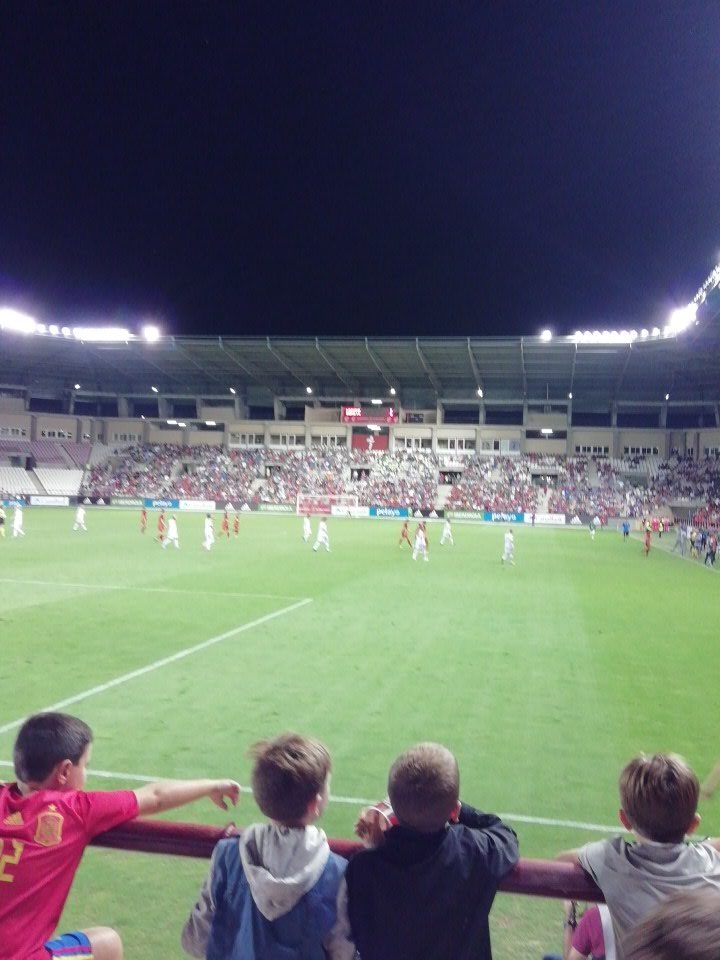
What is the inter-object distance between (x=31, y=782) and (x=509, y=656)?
33.6 ft

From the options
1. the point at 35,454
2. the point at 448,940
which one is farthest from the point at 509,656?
the point at 35,454

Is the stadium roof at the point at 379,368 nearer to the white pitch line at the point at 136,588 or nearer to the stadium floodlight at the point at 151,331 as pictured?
the stadium floodlight at the point at 151,331

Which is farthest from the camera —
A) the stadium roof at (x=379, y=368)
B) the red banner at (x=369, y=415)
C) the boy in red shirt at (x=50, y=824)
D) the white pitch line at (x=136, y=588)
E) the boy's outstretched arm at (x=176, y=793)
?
the red banner at (x=369, y=415)

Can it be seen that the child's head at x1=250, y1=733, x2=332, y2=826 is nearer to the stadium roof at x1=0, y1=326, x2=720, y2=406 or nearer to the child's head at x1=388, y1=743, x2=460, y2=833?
the child's head at x1=388, y1=743, x2=460, y2=833

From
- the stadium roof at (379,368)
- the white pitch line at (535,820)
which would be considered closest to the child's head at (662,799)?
the white pitch line at (535,820)

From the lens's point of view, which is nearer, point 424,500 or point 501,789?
point 501,789

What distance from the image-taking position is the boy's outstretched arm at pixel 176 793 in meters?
2.82

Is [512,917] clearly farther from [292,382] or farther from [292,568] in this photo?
[292,382]

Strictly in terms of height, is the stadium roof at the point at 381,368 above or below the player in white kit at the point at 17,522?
above

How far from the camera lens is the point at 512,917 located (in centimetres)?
466

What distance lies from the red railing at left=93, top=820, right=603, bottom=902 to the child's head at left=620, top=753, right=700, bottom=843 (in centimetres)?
33

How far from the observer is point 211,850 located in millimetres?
2484

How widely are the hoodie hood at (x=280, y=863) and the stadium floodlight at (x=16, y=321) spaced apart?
7269 centimetres

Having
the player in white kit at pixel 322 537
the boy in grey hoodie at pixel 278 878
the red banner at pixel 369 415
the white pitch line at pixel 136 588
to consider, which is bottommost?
the white pitch line at pixel 136 588
